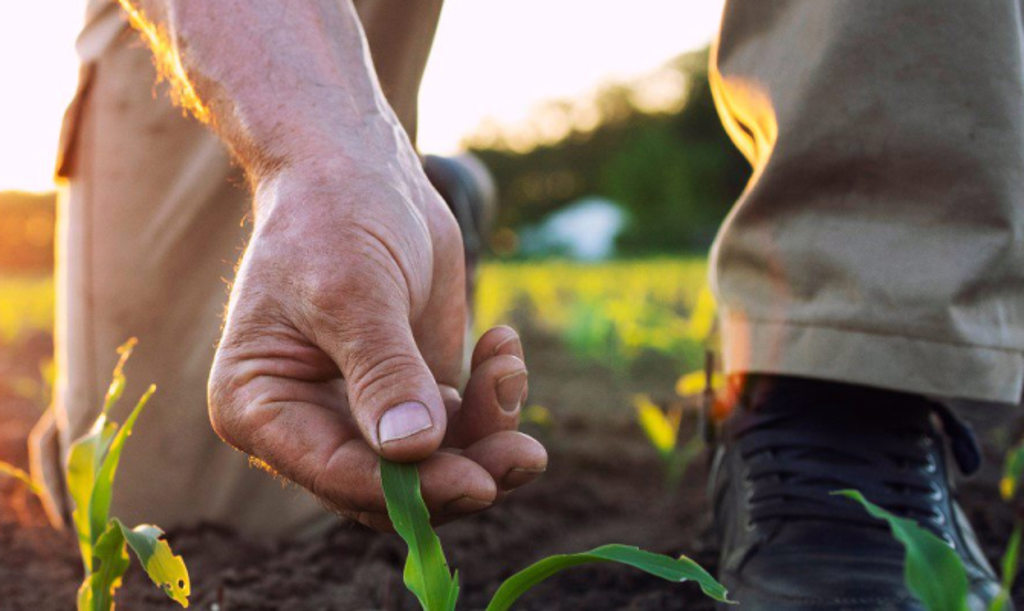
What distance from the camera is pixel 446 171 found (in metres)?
2.61

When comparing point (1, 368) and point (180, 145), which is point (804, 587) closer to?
point (180, 145)

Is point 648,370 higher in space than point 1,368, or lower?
lower

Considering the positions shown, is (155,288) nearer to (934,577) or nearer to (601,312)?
(934,577)

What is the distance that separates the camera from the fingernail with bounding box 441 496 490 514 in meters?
0.85

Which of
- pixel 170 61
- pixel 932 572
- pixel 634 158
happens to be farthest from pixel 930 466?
pixel 634 158

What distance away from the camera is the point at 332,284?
0.81m

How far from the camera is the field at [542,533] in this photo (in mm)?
1320

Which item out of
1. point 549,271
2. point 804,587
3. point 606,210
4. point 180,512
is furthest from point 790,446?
point 606,210

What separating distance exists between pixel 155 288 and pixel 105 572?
32.6 inches

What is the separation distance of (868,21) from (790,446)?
576 mm

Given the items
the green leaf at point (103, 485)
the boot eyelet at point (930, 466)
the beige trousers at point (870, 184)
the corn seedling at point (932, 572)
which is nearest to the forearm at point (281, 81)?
the beige trousers at point (870, 184)

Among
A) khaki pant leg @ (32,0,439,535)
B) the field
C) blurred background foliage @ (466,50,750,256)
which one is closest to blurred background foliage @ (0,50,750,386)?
blurred background foliage @ (466,50,750,256)

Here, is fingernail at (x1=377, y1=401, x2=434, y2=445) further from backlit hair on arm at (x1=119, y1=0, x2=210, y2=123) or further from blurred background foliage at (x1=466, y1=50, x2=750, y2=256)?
blurred background foliage at (x1=466, y1=50, x2=750, y2=256)

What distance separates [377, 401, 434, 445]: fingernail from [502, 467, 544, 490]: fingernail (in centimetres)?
12
